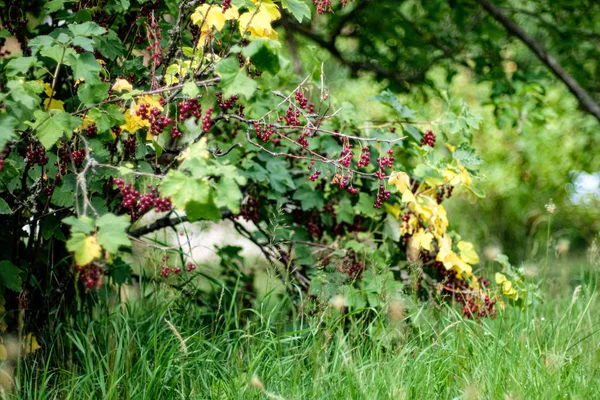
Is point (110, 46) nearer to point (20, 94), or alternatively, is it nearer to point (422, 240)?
point (20, 94)

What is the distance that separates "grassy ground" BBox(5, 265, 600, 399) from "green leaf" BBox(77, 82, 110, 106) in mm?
782

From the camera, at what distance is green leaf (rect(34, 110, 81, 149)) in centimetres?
213

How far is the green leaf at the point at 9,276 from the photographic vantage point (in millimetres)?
2566

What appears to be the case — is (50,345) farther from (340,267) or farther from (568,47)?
(568,47)

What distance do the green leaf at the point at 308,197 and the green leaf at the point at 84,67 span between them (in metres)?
1.29

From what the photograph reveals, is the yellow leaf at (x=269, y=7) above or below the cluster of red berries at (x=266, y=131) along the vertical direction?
above

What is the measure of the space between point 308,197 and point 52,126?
145cm

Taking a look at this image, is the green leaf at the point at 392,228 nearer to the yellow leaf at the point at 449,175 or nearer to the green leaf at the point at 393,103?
the yellow leaf at the point at 449,175

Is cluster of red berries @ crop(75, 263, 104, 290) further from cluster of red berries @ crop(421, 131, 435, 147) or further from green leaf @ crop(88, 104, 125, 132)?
cluster of red berries @ crop(421, 131, 435, 147)

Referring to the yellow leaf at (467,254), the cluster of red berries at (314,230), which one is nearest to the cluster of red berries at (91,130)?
the cluster of red berries at (314,230)

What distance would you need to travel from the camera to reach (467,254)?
3.27m

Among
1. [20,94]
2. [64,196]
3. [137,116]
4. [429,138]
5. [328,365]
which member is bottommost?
[328,365]

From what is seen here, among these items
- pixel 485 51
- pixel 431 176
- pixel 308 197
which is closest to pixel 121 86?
pixel 308 197

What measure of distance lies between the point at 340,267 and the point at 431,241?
0.61 meters
